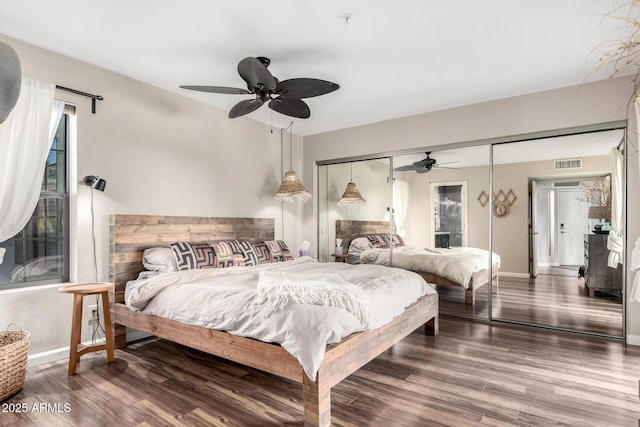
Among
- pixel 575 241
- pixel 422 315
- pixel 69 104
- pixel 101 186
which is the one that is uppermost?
pixel 69 104

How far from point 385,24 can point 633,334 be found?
3.66 meters

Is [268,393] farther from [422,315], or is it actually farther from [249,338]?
[422,315]

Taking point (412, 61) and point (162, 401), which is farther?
point (412, 61)

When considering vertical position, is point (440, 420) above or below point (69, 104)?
below

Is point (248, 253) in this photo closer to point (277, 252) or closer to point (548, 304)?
point (277, 252)

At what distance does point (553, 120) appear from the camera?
3756 mm

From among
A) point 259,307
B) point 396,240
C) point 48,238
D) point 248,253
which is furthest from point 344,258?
point 48,238

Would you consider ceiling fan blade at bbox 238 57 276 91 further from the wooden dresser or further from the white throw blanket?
the wooden dresser

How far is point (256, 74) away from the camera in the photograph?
101 inches

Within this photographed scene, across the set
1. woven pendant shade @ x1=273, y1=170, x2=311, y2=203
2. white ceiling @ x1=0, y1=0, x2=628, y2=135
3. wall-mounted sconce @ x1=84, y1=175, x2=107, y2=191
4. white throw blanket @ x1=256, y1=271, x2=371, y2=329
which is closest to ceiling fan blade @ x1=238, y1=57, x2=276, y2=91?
white ceiling @ x1=0, y1=0, x2=628, y2=135

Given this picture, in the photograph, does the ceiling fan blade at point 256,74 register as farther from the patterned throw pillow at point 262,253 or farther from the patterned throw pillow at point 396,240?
the patterned throw pillow at point 396,240


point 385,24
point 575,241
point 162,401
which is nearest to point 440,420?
point 162,401

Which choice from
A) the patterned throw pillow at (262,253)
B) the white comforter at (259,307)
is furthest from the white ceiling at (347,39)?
the white comforter at (259,307)

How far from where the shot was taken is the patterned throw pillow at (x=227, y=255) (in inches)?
143
